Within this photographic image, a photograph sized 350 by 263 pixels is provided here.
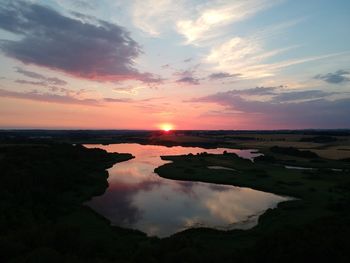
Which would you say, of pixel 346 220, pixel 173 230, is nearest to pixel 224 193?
pixel 173 230

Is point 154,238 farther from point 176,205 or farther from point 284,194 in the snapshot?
point 284,194

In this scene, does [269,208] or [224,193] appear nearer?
[269,208]

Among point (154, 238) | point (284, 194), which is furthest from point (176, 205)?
point (284, 194)

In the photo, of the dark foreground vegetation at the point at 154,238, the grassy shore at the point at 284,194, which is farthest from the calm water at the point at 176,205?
the grassy shore at the point at 284,194

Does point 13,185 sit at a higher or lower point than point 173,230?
higher

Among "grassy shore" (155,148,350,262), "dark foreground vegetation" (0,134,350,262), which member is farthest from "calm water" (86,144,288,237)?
"grassy shore" (155,148,350,262)

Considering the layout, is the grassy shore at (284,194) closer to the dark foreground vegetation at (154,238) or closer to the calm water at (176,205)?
the dark foreground vegetation at (154,238)

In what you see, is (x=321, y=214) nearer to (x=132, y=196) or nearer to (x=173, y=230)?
(x=173, y=230)

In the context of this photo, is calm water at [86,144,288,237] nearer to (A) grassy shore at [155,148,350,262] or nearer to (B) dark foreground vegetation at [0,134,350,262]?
(B) dark foreground vegetation at [0,134,350,262]
